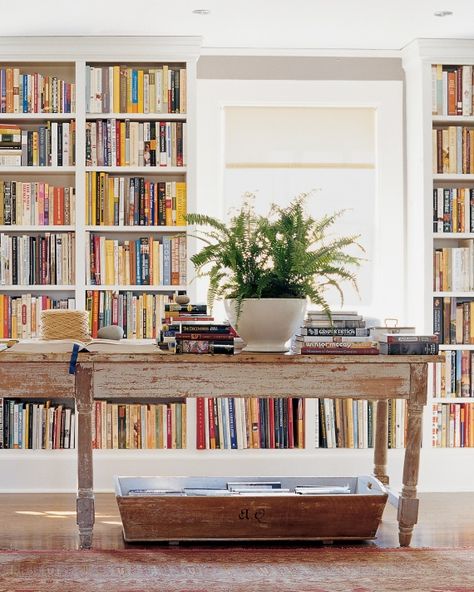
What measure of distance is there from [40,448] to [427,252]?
242cm

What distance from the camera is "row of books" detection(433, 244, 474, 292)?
5188 millimetres

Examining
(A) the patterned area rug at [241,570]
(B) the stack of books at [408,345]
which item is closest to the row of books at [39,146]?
(A) the patterned area rug at [241,570]

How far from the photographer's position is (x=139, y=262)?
16.9 ft

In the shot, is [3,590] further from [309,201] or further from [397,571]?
[309,201]

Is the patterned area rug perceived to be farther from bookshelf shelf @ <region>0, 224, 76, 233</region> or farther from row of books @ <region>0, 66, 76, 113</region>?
row of books @ <region>0, 66, 76, 113</region>

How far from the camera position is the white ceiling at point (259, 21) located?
14.7 feet

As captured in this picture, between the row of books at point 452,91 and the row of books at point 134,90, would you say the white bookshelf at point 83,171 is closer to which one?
the row of books at point 134,90

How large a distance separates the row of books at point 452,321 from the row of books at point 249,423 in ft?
2.95

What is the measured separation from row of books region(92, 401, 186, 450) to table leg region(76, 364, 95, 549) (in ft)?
5.76

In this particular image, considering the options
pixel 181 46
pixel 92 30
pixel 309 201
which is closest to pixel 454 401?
pixel 309 201

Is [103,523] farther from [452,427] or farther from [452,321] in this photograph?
[452,321]

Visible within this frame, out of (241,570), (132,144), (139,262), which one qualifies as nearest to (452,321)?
(139,262)

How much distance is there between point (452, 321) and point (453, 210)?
63cm

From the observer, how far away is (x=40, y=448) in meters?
5.03
